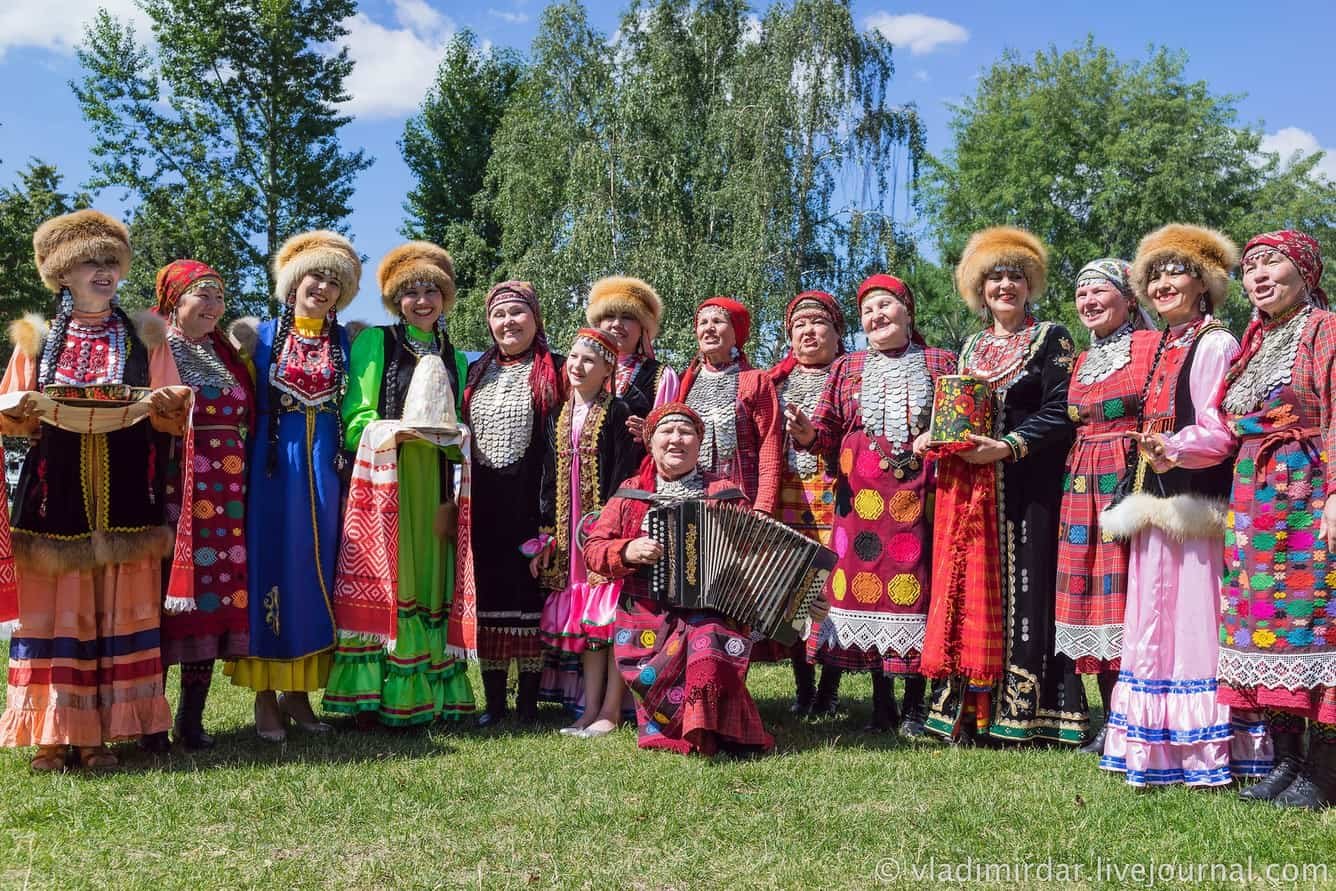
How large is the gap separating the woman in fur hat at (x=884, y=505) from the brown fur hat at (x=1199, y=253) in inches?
44.2

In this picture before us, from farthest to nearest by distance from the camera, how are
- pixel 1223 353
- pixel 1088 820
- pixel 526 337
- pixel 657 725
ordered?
pixel 526 337
pixel 657 725
pixel 1223 353
pixel 1088 820

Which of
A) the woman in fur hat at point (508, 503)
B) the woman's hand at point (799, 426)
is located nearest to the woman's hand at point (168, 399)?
the woman in fur hat at point (508, 503)

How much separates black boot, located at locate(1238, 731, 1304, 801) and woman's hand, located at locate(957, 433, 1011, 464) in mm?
1597

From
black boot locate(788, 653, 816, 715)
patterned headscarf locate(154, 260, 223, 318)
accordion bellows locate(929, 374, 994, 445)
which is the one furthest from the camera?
black boot locate(788, 653, 816, 715)

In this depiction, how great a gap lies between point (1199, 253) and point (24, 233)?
21899 mm

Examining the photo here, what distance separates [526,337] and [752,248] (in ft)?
53.5

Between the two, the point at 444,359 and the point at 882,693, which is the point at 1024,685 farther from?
the point at 444,359

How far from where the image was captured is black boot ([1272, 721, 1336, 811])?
4125mm

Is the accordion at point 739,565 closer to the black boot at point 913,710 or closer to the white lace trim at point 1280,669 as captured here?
the black boot at point 913,710

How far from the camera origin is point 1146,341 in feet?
16.1

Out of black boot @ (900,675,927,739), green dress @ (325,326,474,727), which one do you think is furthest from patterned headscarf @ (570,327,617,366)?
black boot @ (900,675,927,739)

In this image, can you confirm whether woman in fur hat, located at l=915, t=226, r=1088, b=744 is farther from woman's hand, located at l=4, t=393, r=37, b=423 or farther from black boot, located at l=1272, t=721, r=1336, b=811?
woman's hand, located at l=4, t=393, r=37, b=423

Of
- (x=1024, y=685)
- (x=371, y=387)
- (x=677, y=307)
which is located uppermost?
(x=677, y=307)

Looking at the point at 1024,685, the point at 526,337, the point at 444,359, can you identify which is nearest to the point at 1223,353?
the point at 1024,685
